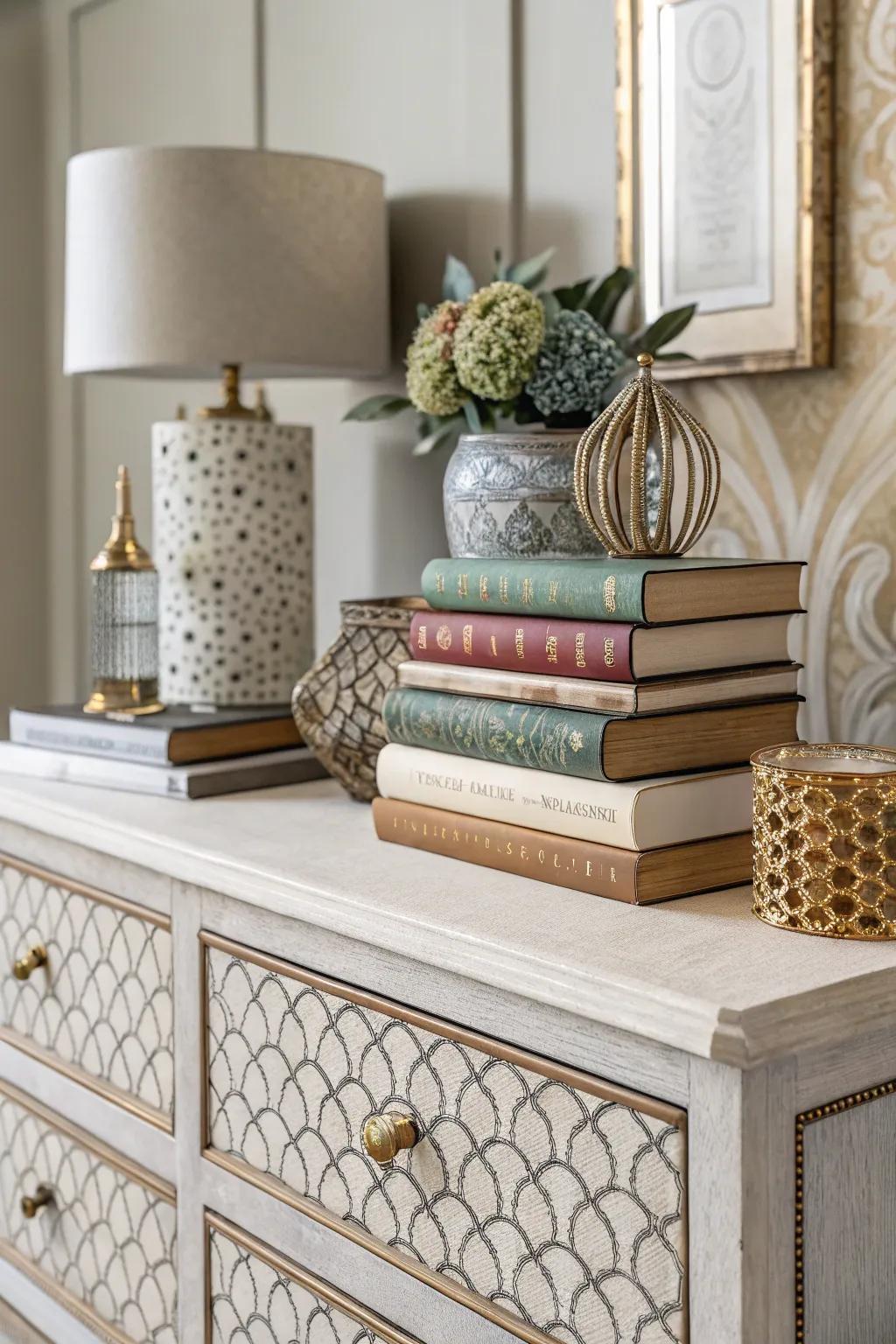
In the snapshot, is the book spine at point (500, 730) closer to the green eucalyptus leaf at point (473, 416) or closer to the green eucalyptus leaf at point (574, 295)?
the green eucalyptus leaf at point (473, 416)

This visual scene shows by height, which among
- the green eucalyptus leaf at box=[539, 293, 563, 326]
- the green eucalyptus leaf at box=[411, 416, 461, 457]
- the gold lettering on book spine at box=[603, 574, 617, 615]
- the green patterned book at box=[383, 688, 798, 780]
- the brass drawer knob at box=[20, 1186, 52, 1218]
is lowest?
the brass drawer knob at box=[20, 1186, 52, 1218]

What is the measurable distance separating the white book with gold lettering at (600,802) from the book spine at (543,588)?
11 cm

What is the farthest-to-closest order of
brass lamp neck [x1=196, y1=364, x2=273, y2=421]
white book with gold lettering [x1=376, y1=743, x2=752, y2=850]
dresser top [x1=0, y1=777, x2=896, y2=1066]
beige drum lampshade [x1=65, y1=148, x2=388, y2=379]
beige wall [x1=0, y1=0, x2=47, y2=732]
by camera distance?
beige wall [x1=0, y1=0, x2=47, y2=732] < brass lamp neck [x1=196, y1=364, x2=273, y2=421] < beige drum lampshade [x1=65, y1=148, x2=388, y2=379] < white book with gold lettering [x1=376, y1=743, x2=752, y2=850] < dresser top [x1=0, y1=777, x2=896, y2=1066]

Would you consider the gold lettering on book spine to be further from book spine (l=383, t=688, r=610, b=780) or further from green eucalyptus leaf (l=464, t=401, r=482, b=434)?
green eucalyptus leaf (l=464, t=401, r=482, b=434)

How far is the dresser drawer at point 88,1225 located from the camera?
116 centimetres

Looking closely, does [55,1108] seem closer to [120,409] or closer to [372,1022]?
[372,1022]

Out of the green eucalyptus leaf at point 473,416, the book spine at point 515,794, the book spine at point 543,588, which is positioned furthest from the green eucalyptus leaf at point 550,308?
the book spine at point 515,794

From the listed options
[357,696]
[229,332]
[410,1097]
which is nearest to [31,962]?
[357,696]

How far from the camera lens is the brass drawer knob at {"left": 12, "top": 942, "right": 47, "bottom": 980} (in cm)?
128

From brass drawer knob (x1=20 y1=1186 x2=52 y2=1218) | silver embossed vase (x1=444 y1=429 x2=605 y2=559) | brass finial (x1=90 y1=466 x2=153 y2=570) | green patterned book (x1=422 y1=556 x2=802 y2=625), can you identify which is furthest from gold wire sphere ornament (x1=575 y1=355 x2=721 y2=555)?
brass drawer knob (x1=20 y1=1186 x2=52 y2=1218)

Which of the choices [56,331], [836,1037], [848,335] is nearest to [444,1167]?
[836,1037]

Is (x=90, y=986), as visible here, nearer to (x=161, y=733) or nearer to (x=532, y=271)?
(x=161, y=733)

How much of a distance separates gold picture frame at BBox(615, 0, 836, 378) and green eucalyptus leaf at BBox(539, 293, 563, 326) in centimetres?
8

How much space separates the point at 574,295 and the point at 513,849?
0.59 meters
